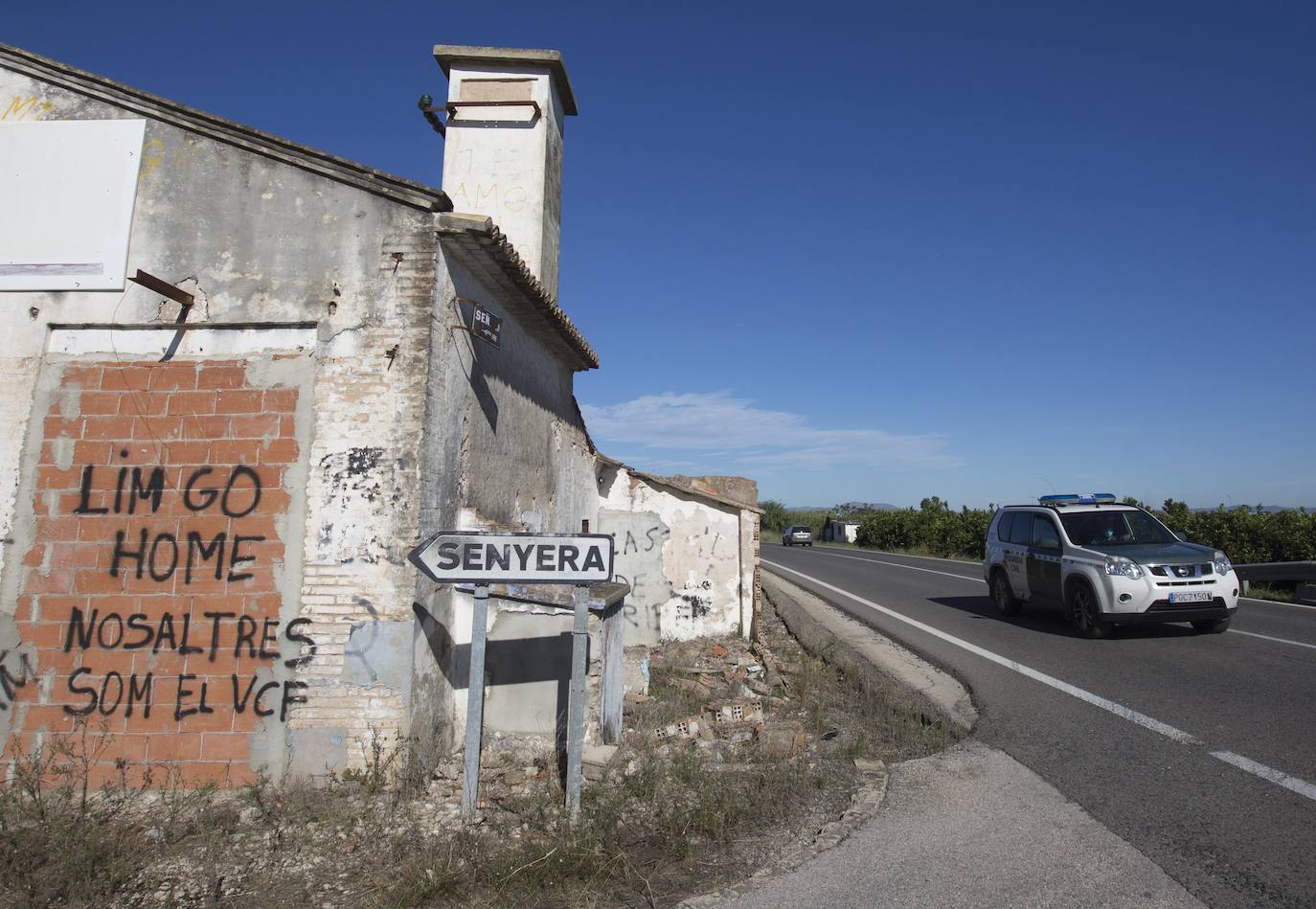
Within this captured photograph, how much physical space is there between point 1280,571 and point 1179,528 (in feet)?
27.8

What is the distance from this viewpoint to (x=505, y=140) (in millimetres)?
10094

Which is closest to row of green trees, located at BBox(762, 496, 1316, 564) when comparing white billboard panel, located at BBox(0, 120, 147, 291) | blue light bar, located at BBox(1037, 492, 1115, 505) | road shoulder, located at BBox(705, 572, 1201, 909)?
blue light bar, located at BBox(1037, 492, 1115, 505)

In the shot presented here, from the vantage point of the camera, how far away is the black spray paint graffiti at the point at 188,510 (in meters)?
5.50

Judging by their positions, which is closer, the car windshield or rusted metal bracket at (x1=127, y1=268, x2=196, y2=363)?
rusted metal bracket at (x1=127, y1=268, x2=196, y2=363)

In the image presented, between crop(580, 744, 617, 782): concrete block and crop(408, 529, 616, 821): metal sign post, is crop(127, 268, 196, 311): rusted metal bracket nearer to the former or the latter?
crop(408, 529, 616, 821): metal sign post

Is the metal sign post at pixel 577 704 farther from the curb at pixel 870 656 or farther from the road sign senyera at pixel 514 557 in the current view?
the curb at pixel 870 656

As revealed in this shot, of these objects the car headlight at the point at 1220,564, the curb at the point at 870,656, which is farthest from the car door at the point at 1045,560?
the curb at the point at 870,656

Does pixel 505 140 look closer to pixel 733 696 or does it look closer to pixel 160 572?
pixel 160 572

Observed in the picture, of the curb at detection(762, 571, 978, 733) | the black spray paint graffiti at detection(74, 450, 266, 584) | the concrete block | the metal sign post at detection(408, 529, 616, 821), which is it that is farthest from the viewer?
the curb at detection(762, 571, 978, 733)

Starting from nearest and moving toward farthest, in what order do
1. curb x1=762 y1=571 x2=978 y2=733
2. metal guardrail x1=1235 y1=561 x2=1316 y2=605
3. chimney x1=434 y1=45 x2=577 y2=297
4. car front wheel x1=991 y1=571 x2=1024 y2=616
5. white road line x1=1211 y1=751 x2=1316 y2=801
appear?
white road line x1=1211 y1=751 x2=1316 y2=801
curb x1=762 y1=571 x2=978 y2=733
chimney x1=434 y1=45 x2=577 y2=297
car front wheel x1=991 y1=571 x2=1024 y2=616
metal guardrail x1=1235 y1=561 x2=1316 y2=605

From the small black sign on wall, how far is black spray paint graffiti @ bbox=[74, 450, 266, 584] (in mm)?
1998

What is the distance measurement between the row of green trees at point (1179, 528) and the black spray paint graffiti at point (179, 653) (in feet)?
28.4

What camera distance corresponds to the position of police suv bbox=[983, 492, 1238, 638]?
29.6ft

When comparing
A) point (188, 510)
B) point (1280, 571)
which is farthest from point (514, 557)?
point (1280, 571)
